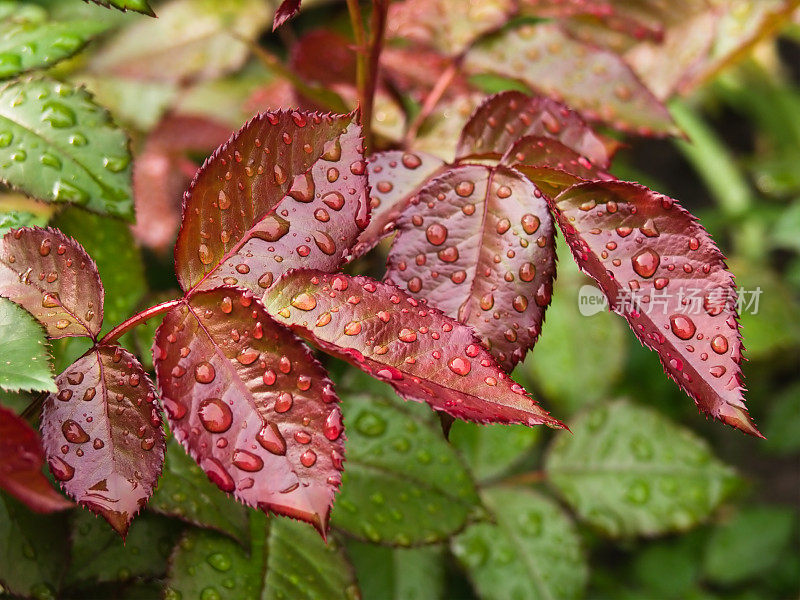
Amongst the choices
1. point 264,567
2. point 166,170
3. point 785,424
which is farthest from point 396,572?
point 785,424

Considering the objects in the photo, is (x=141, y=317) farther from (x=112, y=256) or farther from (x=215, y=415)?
(x=112, y=256)

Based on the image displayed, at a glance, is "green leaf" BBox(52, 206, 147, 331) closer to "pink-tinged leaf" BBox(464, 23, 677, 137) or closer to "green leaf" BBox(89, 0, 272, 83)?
"pink-tinged leaf" BBox(464, 23, 677, 137)

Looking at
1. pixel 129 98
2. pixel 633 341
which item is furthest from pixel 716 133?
pixel 129 98

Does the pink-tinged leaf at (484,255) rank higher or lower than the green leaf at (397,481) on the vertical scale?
higher

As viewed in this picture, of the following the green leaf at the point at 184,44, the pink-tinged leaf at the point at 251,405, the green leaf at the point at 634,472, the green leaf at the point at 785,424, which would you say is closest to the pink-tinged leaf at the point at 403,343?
the pink-tinged leaf at the point at 251,405

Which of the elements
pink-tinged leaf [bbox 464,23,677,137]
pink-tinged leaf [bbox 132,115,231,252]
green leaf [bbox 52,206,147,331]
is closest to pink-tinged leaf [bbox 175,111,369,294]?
green leaf [bbox 52,206,147,331]

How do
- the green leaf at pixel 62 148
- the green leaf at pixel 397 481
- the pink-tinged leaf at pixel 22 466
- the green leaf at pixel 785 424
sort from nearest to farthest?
the pink-tinged leaf at pixel 22 466 → the green leaf at pixel 62 148 → the green leaf at pixel 397 481 → the green leaf at pixel 785 424

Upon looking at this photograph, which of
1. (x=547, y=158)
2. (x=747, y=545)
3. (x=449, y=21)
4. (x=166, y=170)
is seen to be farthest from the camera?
(x=747, y=545)

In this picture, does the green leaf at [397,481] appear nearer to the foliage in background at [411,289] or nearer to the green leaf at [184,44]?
the foliage in background at [411,289]
